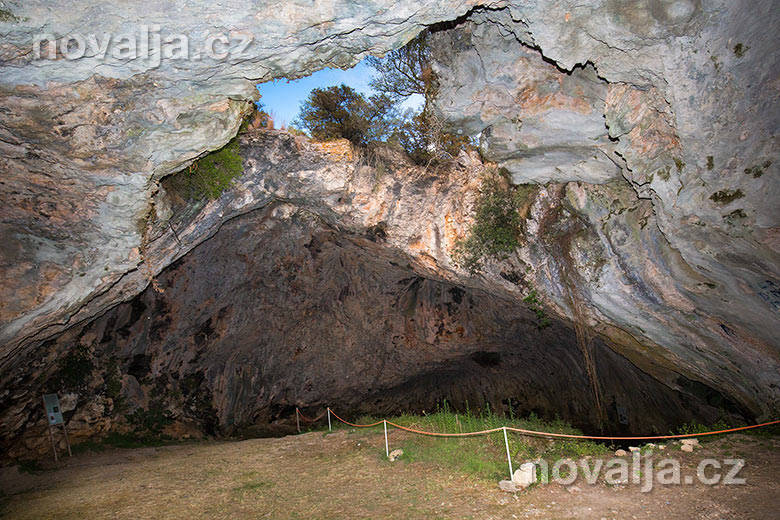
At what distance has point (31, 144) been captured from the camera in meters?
5.40

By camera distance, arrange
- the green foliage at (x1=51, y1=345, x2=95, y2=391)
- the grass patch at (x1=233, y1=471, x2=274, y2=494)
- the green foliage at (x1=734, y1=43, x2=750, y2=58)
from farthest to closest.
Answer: the green foliage at (x1=51, y1=345, x2=95, y2=391)
the grass patch at (x1=233, y1=471, x2=274, y2=494)
the green foliage at (x1=734, y1=43, x2=750, y2=58)

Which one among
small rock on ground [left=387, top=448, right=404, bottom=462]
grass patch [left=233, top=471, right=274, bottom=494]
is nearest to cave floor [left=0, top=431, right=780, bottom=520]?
grass patch [left=233, top=471, right=274, bottom=494]

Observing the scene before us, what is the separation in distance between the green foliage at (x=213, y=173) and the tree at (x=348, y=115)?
7.40ft

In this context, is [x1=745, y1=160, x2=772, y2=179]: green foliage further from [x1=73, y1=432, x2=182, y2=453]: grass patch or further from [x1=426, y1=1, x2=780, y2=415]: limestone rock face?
[x1=73, y1=432, x2=182, y2=453]: grass patch

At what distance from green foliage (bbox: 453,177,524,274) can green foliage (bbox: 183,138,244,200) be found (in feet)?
18.6

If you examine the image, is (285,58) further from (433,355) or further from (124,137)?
(433,355)

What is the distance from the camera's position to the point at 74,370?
11.1m

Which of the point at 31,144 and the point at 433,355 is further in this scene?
the point at 433,355

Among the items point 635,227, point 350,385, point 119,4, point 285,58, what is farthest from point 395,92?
point 350,385

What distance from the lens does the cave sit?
4.81 m

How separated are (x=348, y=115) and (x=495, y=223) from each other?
454 centimetres

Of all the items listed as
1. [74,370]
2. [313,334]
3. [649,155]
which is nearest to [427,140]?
[649,155]

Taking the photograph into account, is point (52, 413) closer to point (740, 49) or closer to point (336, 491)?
point (336, 491)

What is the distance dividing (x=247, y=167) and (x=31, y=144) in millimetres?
4056
